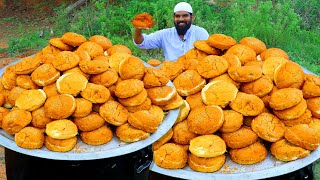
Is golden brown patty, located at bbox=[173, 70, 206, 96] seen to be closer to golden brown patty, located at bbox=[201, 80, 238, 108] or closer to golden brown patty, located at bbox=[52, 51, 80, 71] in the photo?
golden brown patty, located at bbox=[201, 80, 238, 108]

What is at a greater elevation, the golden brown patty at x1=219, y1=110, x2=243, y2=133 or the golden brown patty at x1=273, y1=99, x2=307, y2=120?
the golden brown patty at x1=273, y1=99, x2=307, y2=120

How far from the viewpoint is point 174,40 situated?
495cm

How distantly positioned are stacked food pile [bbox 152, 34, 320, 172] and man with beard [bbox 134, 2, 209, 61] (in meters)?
2.18

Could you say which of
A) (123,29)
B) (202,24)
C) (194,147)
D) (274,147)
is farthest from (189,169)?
(123,29)

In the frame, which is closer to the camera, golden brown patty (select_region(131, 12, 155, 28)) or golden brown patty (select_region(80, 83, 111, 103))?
golden brown patty (select_region(80, 83, 111, 103))

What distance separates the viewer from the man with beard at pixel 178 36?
479 centimetres

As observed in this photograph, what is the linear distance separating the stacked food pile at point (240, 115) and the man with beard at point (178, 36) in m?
2.18

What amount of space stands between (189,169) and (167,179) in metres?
0.13

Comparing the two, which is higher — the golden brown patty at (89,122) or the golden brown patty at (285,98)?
the golden brown patty at (285,98)

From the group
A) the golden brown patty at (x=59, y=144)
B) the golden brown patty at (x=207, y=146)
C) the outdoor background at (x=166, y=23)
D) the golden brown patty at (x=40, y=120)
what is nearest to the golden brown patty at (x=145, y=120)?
the golden brown patty at (x=207, y=146)

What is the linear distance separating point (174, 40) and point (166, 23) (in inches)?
120

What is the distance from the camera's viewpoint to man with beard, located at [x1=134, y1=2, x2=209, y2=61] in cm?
479

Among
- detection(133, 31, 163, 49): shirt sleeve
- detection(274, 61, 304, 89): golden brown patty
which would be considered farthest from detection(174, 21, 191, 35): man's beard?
detection(274, 61, 304, 89): golden brown patty

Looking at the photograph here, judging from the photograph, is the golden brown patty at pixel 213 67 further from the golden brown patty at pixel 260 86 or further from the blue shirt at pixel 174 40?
the blue shirt at pixel 174 40
